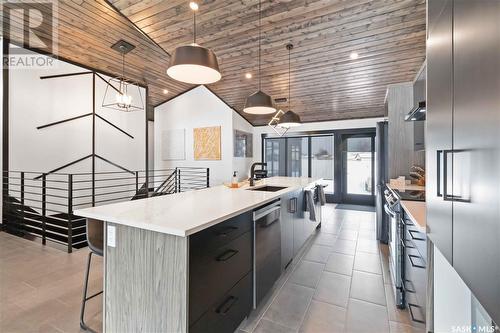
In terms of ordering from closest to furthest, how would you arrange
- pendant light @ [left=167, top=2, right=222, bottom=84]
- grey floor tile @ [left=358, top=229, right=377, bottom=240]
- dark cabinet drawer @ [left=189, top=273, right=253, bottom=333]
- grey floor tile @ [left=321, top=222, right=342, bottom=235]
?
dark cabinet drawer @ [left=189, top=273, right=253, bottom=333], pendant light @ [left=167, top=2, right=222, bottom=84], grey floor tile @ [left=358, top=229, right=377, bottom=240], grey floor tile @ [left=321, top=222, right=342, bottom=235]

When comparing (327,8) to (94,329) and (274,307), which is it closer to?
(274,307)

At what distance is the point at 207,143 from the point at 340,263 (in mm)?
5271

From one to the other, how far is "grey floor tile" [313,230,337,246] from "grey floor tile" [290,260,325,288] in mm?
782

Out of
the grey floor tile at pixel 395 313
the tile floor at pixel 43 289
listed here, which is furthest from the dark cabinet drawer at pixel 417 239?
the tile floor at pixel 43 289

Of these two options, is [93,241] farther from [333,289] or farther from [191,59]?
[333,289]

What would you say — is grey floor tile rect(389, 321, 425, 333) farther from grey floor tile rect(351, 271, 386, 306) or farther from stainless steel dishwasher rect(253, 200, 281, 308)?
stainless steel dishwasher rect(253, 200, 281, 308)

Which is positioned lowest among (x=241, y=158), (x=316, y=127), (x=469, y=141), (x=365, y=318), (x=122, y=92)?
(x=365, y=318)

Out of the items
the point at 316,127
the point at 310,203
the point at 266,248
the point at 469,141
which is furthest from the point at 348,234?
the point at 316,127

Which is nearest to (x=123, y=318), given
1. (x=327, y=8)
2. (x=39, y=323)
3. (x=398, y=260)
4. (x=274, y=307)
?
(x=39, y=323)

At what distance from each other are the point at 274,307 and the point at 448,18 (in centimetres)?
223

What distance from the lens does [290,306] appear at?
206 cm

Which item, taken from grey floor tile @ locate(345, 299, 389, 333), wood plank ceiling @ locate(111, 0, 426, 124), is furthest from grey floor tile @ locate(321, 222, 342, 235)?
wood plank ceiling @ locate(111, 0, 426, 124)

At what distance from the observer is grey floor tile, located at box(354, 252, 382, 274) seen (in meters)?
2.78

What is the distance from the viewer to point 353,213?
573 cm
